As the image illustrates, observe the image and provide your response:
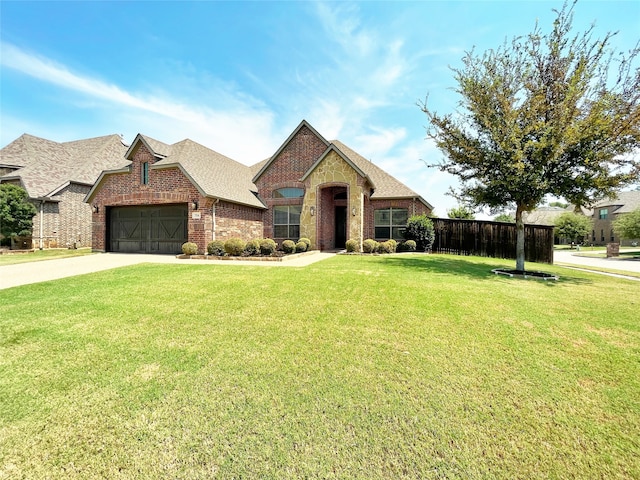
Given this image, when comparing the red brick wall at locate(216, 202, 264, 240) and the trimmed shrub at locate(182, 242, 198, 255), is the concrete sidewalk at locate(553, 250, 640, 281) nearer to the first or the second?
the red brick wall at locate(216, 202, 264, 240)

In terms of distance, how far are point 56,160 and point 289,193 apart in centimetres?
2002

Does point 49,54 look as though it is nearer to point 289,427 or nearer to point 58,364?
point 58,364

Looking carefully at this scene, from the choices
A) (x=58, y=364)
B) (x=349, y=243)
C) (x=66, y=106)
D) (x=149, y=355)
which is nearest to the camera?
(x=58, y=364)

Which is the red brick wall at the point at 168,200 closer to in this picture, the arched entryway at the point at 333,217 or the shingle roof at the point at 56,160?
the arched entryway at the point at 333,217

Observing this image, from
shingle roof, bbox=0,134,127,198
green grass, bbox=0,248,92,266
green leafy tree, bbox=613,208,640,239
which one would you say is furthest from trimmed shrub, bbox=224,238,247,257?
green leafy tree, bbox=613,208,640,239

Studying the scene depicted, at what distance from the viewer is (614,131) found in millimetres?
8422

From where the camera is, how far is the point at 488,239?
54.7ft

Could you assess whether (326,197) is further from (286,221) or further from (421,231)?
(421,231)

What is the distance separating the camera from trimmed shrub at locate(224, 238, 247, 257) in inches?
512

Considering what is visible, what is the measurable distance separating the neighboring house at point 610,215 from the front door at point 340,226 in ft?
144

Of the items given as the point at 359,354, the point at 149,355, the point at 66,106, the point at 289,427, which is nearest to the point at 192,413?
the point at 289,427

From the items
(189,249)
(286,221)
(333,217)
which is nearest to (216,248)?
(189,249)

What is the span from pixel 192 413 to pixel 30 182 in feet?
84.5

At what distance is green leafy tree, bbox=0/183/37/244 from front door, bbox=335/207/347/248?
19.6m
